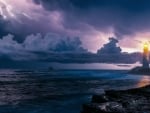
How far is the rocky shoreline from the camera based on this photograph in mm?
64938

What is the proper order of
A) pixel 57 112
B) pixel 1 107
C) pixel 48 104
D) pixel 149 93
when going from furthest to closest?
pixel 48 104 < pixel 1 107 < pixel 57 112 < pixel 149 93

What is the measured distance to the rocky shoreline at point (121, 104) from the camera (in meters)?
64.9

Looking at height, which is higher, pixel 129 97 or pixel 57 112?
pixel 129 97

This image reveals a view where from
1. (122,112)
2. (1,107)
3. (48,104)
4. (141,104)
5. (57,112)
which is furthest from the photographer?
(48,104)

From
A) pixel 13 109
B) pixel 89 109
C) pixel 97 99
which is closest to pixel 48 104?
pixel 13 109

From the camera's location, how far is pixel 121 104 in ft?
229

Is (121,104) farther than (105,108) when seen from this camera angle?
Yes

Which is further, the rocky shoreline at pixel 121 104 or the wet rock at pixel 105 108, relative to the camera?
the rocky shoreline at pixel 121 104

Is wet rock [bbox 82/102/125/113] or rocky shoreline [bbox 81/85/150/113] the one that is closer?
wet rock [bbox 82/102/125/113]

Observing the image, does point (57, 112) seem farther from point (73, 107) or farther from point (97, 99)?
point (97, 99)

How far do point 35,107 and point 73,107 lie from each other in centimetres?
1293

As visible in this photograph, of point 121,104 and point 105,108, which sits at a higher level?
point 121,104

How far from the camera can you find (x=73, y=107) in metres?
106

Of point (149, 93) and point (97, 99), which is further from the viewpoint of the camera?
point (149, 93)
